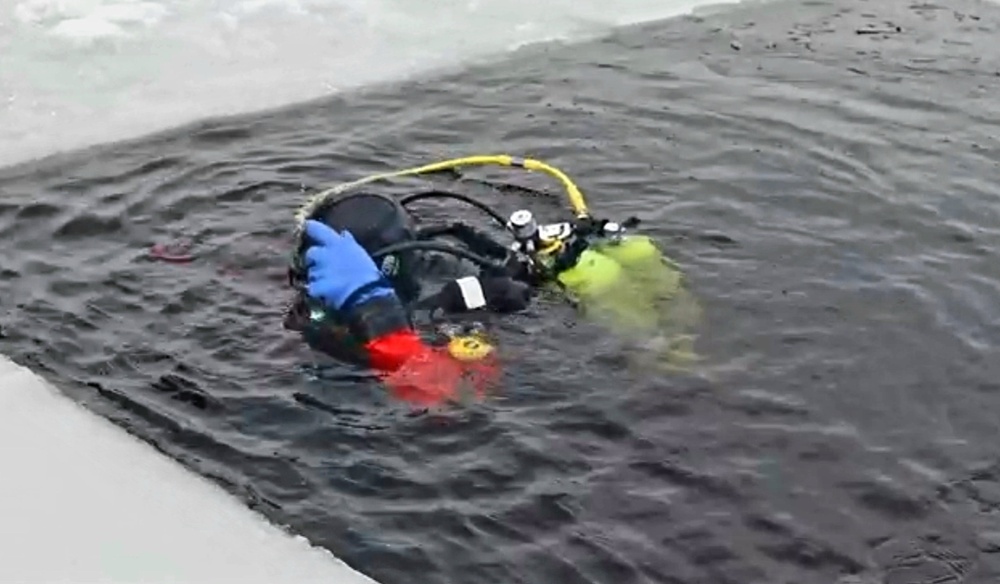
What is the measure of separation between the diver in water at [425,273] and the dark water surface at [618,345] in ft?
0.35

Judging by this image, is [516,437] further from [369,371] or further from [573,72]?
[573,72]

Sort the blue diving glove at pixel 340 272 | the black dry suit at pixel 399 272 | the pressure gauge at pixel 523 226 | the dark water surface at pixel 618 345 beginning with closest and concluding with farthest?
1. the dark water surface at pixel 618 345
2. the blue diving glove at pixel 340 272
3. the black dry suit at pixel 399 272
4. the pressure gauge at pixel 523 226

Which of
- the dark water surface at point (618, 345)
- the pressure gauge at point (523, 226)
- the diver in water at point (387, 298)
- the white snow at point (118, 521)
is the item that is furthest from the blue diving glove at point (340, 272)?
the white snow at point (118, 521)

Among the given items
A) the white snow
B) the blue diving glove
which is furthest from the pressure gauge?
the white snow

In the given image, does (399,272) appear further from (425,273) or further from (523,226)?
(523,226)

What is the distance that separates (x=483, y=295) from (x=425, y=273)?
0.27 metres

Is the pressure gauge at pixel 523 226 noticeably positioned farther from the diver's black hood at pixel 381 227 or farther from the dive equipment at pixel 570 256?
the diver's black hood at pixel 381 227

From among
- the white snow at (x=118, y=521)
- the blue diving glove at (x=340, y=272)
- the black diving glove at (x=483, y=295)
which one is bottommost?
the white snow at (x=118, y=521)

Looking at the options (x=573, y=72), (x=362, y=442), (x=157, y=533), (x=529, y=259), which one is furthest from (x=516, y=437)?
(x=573, y=72)

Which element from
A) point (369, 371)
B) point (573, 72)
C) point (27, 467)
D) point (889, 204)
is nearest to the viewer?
point (27, 467)

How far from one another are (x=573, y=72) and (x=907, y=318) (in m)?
2.89

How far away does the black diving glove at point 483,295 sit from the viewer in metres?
4.11

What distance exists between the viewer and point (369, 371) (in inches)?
159

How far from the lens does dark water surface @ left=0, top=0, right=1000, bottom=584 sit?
11.3 feet
